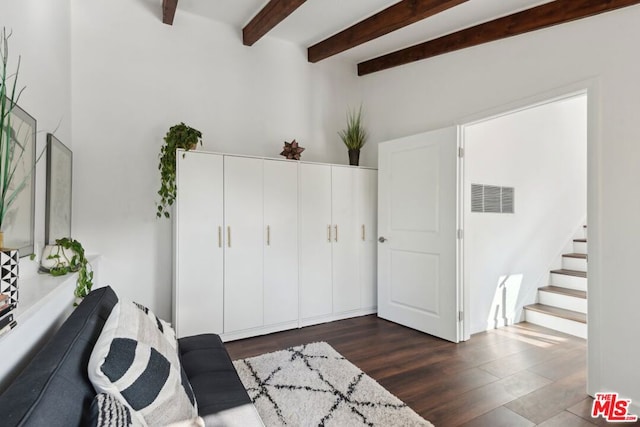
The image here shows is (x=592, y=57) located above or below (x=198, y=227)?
above

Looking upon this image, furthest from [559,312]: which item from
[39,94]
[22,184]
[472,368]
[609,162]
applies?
[39,94]

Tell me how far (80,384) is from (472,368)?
252cm

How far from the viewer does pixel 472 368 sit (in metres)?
2.49

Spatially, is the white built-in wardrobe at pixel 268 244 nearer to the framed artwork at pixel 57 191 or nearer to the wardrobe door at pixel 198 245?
the wardrobe door at pixel 198 245

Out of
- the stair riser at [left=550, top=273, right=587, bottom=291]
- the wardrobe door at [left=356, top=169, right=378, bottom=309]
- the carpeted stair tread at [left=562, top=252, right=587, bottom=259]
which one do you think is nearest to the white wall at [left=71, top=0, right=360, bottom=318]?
the wardrobe door at [left=356, top=169, right=378, bottom=309]

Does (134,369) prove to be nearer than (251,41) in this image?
Yes

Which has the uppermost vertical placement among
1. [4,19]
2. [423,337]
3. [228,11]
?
[228,11]

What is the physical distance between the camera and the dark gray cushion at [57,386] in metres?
0.70

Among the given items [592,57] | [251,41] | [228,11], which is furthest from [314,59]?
[592,57]

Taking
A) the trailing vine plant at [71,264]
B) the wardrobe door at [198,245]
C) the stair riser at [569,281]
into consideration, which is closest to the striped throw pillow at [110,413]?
the trailing vine plant at [71,264]

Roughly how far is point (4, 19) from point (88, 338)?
1.43 meters

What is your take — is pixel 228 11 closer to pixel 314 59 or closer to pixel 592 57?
pixel 314 59

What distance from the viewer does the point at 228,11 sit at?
10.4 feet

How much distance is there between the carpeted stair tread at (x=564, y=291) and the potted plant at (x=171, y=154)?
4.06 metres
